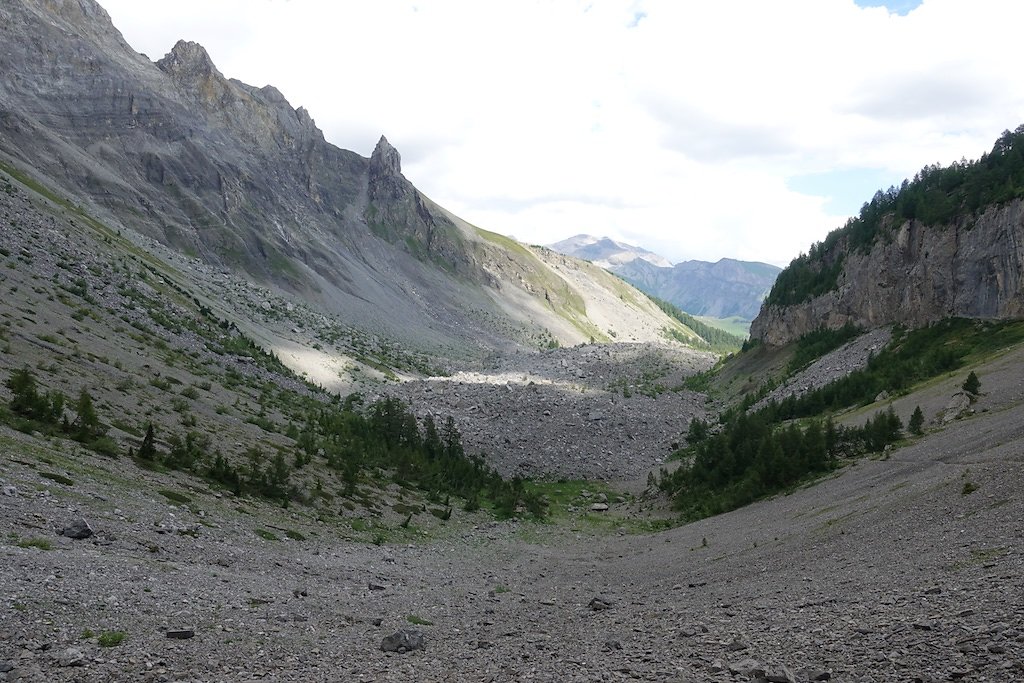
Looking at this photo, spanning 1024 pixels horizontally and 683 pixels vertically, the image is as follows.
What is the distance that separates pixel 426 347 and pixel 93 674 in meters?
96.4

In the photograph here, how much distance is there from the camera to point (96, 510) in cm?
1622

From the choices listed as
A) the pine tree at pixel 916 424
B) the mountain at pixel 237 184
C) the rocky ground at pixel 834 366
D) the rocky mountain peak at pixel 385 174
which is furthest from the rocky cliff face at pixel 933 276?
the rocky mountain peak at pixel 385 174

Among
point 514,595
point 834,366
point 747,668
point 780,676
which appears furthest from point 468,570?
point 834,366

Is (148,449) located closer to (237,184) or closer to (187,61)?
(237,184)

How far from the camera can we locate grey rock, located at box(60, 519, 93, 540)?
47.5 feet

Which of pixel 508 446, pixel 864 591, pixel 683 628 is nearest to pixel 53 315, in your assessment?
pixel 508 446

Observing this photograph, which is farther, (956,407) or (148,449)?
(956,407)

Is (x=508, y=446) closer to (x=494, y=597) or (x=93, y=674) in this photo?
(x=494, y=597)

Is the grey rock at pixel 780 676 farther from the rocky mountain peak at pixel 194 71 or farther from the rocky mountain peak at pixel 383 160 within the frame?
the rocky mountain peak at pixel 383 160

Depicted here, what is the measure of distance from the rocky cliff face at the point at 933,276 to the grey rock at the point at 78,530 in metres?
55.8

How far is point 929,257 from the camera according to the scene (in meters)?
57.4

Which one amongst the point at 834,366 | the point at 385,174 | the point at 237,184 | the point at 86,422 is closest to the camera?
the point at 86,422

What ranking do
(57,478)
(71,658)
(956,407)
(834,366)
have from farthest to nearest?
1. (834,366)
2. (956,407)
3. (57,478)
4. (71,658)

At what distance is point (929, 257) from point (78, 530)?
63922 mm
